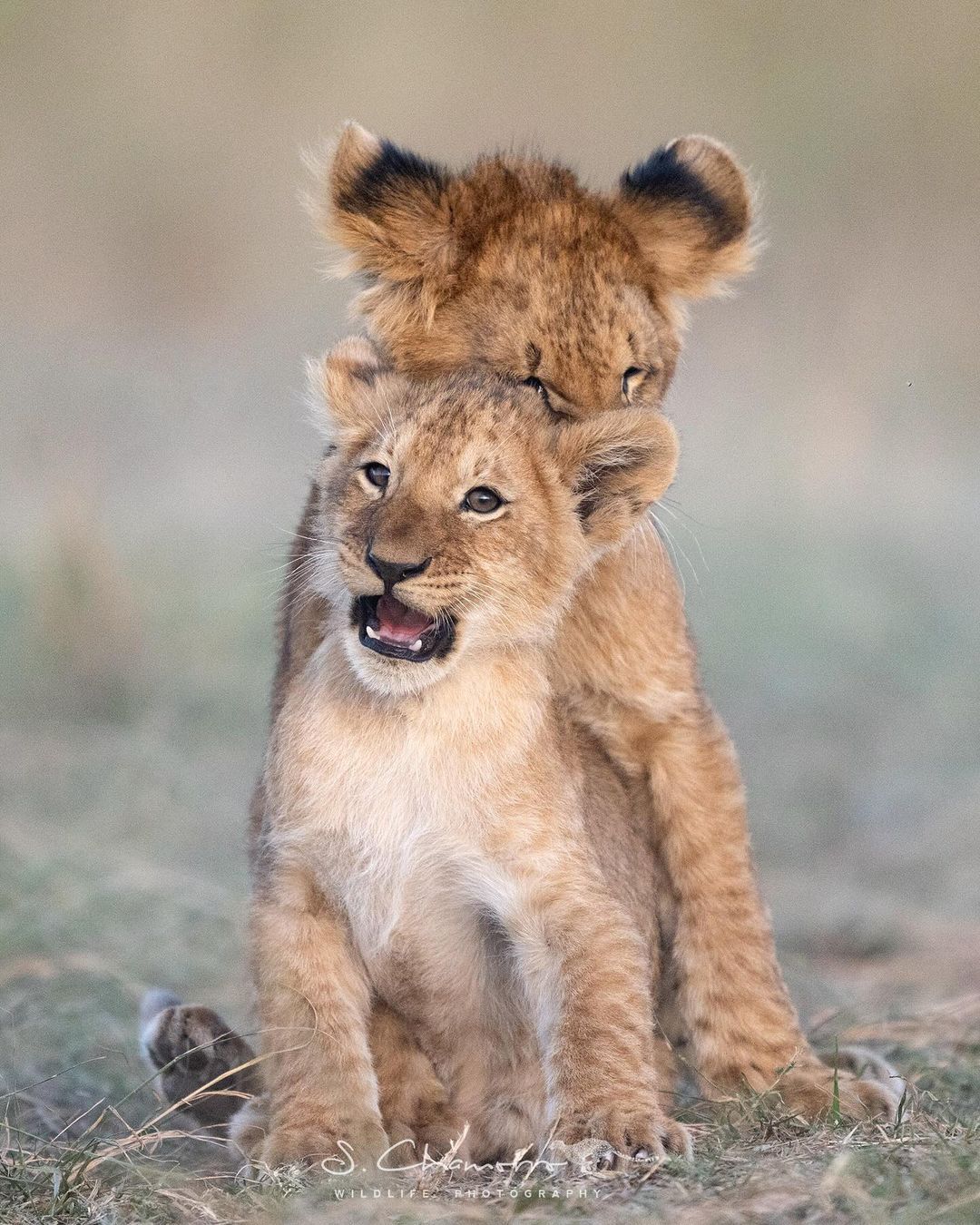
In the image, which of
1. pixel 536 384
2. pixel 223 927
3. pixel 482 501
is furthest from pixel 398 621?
pixel 223 927

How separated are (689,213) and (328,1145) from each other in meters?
2.45

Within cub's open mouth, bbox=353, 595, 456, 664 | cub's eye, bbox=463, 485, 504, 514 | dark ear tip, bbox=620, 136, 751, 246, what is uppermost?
dark ear tip, bbox=620, 136, 751, 246

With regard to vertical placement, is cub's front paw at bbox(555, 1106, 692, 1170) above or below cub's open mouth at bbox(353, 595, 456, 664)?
below

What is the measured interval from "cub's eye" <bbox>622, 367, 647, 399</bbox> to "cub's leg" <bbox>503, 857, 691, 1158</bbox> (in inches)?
45.4

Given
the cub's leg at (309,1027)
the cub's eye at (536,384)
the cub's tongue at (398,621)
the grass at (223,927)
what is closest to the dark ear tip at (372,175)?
the cub's eye at (536,384)

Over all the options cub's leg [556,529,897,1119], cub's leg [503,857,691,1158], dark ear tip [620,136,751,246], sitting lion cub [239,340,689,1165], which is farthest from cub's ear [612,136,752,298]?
cub's leg [503,857,691,1158]

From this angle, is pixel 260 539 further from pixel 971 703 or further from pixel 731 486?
pixel 971 703

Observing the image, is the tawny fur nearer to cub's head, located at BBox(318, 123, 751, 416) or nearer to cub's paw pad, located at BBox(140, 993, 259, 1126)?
cub's head, located at BBox(318, 123, 751, 416)

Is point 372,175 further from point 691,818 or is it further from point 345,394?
point 691,818

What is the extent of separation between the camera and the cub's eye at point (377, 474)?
402cm

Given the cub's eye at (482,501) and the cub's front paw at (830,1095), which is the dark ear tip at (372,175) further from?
the cub's front paw at (830,1095)

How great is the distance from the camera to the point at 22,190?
13789 mm

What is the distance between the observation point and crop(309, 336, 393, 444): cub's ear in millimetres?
4207

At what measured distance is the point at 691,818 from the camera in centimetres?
461
